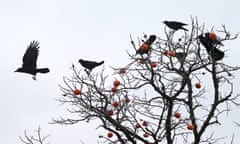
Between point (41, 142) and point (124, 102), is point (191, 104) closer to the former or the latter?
point (124, 102)

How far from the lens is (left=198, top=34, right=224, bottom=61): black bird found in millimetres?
7035

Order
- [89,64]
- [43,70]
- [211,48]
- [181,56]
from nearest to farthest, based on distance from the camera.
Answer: [211,48] < [181,56] < [89,64] < [43,70]

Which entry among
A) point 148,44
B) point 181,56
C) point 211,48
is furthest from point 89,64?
point 211,48

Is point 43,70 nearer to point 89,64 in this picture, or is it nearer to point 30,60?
point 30,60

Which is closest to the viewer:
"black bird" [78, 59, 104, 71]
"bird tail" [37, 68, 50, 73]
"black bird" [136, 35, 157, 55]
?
"black bird" [136, 35, 157, 55]

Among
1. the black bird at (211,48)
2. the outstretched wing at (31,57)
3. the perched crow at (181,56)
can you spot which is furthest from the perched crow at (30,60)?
the black bird at (211,48)

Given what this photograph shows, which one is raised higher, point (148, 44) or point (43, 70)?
point (148, 44)

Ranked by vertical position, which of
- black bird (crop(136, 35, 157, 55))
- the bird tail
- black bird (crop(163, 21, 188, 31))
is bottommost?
the bird tail

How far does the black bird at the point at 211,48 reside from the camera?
23.1 feet

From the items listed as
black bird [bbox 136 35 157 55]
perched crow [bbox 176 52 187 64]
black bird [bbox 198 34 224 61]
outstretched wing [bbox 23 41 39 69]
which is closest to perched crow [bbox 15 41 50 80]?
outstretched wing [bbox 23 41 39 69]

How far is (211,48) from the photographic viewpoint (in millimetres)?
7074

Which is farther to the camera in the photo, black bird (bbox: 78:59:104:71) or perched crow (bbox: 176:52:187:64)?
black bird (bbox: 78:59:104:71)

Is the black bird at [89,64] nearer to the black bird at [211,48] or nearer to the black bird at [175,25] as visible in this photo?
the black bird at [175,25]

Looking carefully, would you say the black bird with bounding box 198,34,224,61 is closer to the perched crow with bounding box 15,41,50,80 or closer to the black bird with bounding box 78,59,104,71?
the black bird with bounding box 78,59,104,71
